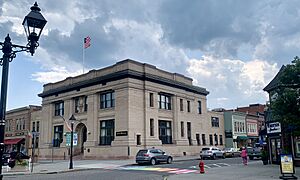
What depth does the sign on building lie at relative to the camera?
26141 mm

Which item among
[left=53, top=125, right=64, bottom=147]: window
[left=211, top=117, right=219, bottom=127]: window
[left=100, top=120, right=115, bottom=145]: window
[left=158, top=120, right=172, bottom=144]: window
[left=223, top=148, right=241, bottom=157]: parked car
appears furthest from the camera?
[left=211, top=117, right=219, bottom=127]: window

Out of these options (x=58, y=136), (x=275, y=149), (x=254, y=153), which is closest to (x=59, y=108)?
(x=58, y=136)

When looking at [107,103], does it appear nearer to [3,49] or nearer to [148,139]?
[148,139]

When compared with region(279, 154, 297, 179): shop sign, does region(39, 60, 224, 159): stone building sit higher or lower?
higher

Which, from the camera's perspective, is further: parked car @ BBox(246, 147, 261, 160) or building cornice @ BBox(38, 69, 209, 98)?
building cornice @ BBox(38, 69, 209, 98)

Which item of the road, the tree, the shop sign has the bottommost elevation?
the road

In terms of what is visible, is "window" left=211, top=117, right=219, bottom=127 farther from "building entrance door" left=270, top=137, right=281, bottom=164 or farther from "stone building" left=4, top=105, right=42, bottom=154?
"stone building" left=4, top=105, right=42, bottom=154

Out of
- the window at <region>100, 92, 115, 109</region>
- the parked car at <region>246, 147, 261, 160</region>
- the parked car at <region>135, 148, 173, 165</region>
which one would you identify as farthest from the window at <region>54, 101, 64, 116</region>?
the parked car at <region>246, 147, 261, 160</region>

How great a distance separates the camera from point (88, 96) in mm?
43250

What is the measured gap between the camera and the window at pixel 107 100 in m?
40.5

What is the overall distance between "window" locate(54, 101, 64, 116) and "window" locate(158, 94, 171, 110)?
49.8 feet

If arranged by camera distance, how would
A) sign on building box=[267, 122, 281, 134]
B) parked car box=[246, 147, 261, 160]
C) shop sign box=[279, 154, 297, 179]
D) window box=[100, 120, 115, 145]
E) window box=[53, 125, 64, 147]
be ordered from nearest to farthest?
shop sign box=[279, 154, 297, 179], sign on building box=[267, 122, 281, 134], parked car box=[246, 147, 261, 160], window box=[100, 120, 115, 145], window box=[53, 125, 64, 147]

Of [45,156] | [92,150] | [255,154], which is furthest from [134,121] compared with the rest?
[45,156]

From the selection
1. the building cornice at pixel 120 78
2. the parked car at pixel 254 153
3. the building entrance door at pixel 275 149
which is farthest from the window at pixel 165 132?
the building entrance door at pixel 275 149
